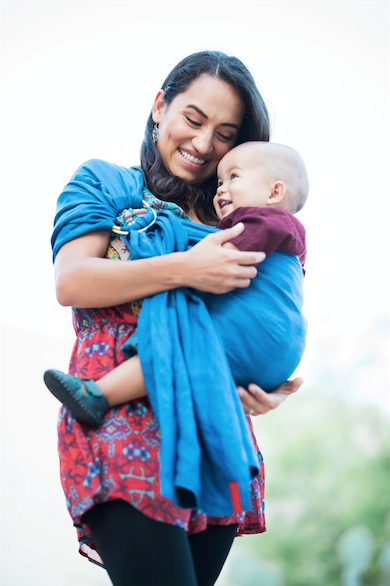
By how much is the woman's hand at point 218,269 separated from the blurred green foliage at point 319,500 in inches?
124

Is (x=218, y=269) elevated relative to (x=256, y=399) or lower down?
elevated

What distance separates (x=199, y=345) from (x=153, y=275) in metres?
0.16

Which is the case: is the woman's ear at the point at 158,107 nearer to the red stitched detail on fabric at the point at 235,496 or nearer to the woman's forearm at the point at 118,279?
the woman's forearm at the point at 118,279

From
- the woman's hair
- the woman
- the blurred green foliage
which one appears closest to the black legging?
the woman

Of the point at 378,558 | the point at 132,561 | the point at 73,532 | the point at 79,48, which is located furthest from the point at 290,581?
the point at 79,48

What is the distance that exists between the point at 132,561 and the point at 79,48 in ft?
13.6

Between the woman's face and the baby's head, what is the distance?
0.31ft

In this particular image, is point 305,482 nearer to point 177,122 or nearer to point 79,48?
point 177,122

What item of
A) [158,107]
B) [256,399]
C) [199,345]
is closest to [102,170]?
[158,107]

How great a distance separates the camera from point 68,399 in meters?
1.11

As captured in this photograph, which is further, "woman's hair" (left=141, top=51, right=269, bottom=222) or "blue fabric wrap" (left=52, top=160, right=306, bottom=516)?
"woman's hair" (left=141, top=51, right=269, bottom=222)

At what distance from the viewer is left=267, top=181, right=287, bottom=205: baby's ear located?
57.2 inches

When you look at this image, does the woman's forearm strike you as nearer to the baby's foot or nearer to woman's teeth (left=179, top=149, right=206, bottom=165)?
the baby's foot

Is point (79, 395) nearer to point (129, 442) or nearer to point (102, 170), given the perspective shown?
point (129, 442)
